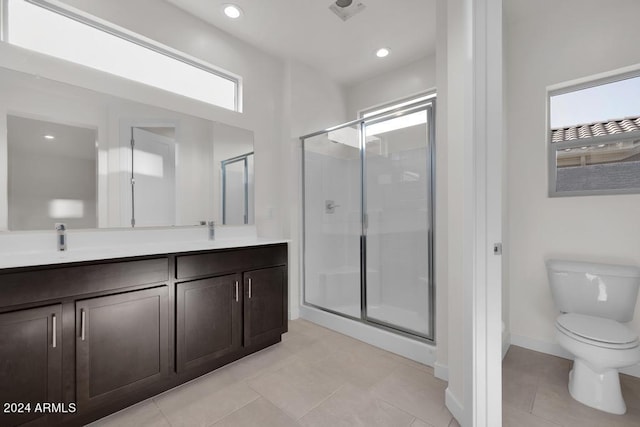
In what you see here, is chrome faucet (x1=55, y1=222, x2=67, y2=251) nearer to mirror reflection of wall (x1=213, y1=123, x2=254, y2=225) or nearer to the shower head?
mirror reflection of wall (x1=213, y1=123, x2=254, y2=225)

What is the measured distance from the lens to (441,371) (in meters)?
1.84

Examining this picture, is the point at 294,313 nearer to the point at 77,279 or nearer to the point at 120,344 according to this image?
the point at 120,344

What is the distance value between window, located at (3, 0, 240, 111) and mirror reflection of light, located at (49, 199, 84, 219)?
3.10 feet

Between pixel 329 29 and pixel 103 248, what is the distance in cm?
250

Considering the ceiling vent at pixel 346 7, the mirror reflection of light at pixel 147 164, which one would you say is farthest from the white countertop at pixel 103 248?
the ceiling vent at pixel 346 7

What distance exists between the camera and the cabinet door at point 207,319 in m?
1.74

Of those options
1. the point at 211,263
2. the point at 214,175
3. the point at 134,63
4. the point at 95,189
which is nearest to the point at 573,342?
the point at 211,263

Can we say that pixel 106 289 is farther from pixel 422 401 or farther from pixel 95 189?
pixel 422 401

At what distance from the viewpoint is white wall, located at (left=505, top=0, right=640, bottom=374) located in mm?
1936

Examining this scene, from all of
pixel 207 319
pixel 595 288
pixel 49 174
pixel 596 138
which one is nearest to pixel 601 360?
pixel 595 288

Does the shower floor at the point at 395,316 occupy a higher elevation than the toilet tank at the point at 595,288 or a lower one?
lower

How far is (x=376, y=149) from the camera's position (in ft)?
8.73

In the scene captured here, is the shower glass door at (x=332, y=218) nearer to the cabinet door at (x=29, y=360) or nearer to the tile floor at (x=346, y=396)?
the tile floor at (x=346, y=396)

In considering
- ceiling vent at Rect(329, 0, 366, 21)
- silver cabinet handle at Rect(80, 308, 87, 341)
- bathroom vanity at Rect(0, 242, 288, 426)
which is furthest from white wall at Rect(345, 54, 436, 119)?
silver cabinet handle at Rect(80, 308, 87, 341)
